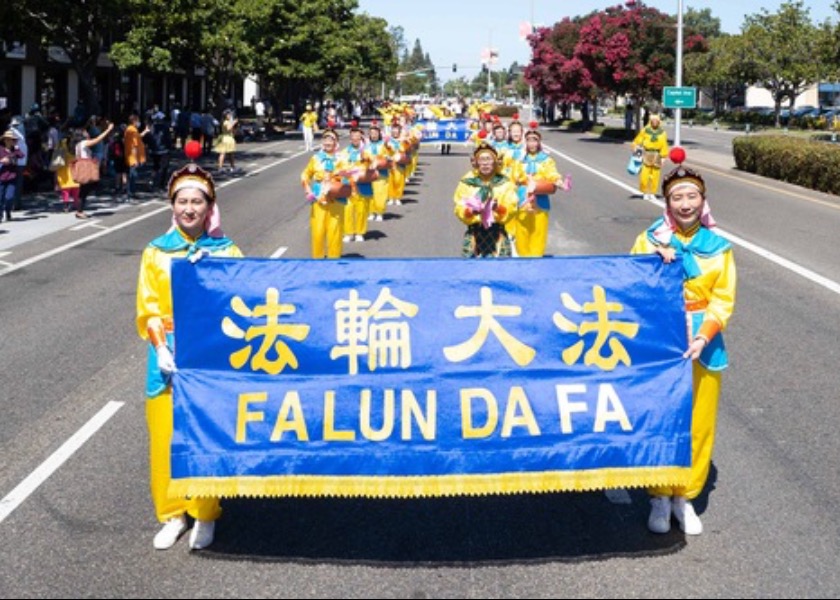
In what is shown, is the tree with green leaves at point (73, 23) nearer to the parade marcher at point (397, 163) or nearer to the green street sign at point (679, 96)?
the parade marcher at point (397, 163)

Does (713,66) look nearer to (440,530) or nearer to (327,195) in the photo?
(327,195)

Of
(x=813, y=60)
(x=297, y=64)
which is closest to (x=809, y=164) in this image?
(x=297, y=64)

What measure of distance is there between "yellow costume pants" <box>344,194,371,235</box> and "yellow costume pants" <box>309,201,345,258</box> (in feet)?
12.3

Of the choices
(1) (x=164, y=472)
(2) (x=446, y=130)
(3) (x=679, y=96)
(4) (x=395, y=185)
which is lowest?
(1) (x=164, y=472)

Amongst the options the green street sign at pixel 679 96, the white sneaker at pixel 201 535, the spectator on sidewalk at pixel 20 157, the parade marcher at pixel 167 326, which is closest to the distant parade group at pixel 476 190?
the parade marcher at pixel 167 326

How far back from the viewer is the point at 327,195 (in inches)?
478

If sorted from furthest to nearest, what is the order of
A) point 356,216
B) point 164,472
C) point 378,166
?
point 378,166
point 356,216
point 164,472

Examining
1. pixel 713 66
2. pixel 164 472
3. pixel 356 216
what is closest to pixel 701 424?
pixel 164 472

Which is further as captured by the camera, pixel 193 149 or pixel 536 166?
pixel 536 166

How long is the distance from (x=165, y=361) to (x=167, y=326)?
0.26m

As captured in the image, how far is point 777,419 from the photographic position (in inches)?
289

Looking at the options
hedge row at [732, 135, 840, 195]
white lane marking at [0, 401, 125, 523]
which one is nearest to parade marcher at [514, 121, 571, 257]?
white lane marking at [0, 401, 125, 523]

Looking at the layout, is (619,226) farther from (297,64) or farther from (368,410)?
(297,64)

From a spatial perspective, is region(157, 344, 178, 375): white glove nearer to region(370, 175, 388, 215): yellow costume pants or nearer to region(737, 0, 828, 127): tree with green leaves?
region(370, 175, 388, 215): yellow costume pants
